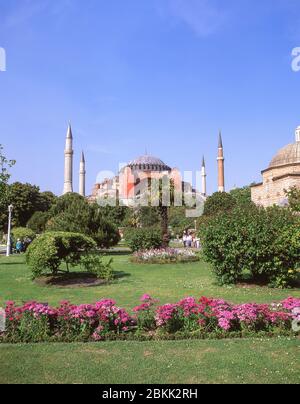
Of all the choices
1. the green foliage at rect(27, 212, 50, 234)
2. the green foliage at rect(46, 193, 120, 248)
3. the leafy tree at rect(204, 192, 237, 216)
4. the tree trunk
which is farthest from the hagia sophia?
the green foliage at rect(27, 212, 50, 234)

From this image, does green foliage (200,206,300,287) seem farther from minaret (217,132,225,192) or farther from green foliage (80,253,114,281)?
minaret (217,132,225,192)

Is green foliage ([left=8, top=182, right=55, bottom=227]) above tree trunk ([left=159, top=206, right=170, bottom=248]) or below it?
above

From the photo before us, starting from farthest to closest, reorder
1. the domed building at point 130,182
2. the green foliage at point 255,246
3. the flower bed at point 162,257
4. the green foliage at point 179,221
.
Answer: the domed building at point 130,182 → the green foliage at point 179,221 → the flower bed at point 162,257 → the green foliage at point 255,246

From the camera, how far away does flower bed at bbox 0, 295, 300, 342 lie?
6.22m

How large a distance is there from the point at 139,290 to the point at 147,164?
76.2m

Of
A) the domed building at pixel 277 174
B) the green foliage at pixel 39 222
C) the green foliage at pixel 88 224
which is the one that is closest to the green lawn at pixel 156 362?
the green foliage at pixel 88 224

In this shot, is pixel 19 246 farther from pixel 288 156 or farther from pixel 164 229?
pixel 288 156

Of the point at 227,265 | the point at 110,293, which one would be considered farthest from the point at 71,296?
the point at 227,265

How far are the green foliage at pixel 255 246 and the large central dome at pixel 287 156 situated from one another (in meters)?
33.9

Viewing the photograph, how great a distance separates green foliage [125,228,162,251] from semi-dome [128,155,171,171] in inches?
2519

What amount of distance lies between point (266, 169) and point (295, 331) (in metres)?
40.6

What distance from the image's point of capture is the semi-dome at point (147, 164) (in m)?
85.5

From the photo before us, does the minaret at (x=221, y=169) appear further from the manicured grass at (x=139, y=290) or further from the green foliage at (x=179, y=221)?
the manicured grass at (x=139, y=290)

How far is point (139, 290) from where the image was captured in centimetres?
1045
